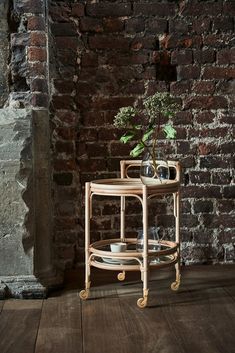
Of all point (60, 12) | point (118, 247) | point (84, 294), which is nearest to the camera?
point (84, 294)

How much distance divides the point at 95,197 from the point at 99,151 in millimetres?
319

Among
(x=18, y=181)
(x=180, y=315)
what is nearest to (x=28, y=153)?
(x=18, y=181)

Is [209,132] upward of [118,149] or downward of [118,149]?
upward

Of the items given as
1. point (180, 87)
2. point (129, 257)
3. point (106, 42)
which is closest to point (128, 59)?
point (106, 42)

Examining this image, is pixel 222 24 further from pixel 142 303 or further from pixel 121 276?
pixel 142 303

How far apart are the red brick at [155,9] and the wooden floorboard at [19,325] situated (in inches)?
79.8

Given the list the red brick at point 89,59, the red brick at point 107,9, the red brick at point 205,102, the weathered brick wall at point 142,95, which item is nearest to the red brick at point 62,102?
the weathered brick wall at point 142,95

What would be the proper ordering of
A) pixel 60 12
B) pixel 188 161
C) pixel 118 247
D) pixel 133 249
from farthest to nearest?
pixel 188 161 → pixel 60 12 → pixel 133 249 → pixel 118 247

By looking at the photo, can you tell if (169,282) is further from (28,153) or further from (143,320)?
(28,153)

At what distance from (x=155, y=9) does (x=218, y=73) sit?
62 centimetres

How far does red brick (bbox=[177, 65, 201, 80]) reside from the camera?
3.57 meters

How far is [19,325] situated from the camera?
2.47 m

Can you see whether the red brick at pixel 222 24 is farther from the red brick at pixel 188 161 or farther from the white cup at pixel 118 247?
the white cup at pixel 118 247

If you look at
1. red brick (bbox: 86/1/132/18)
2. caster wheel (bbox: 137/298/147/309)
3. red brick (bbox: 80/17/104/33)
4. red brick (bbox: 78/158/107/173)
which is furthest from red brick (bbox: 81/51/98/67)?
caster wheel (bbox: 137/298/147/309)
